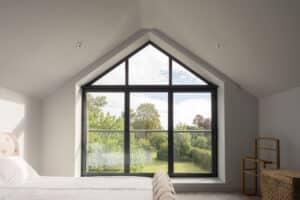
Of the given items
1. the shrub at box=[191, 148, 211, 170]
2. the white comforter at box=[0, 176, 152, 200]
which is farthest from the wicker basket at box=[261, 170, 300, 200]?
the shrub at box=[191, 148, 211, 170]

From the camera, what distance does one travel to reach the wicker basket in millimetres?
3605

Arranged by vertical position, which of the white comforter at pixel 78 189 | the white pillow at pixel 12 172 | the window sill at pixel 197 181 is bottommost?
the window sill at pixel 197 181

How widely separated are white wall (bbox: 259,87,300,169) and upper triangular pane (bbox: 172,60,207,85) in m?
1.31

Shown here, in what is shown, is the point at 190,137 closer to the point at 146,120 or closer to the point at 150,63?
the point at 146,120

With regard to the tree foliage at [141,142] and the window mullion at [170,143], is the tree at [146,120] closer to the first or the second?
the tree foliage at [141,142]

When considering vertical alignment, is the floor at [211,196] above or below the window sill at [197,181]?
below

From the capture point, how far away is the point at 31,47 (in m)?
4.17

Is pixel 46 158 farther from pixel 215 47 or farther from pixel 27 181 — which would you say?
pixel 215 47

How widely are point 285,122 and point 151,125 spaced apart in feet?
7.99

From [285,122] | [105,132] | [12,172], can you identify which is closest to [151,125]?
[105,132]

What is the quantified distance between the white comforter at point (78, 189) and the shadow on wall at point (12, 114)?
4.48ft

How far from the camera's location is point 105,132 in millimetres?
6418

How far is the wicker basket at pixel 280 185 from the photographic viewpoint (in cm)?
361

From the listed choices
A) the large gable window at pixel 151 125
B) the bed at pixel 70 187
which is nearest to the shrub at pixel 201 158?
the large gable window at pixel 151 125
